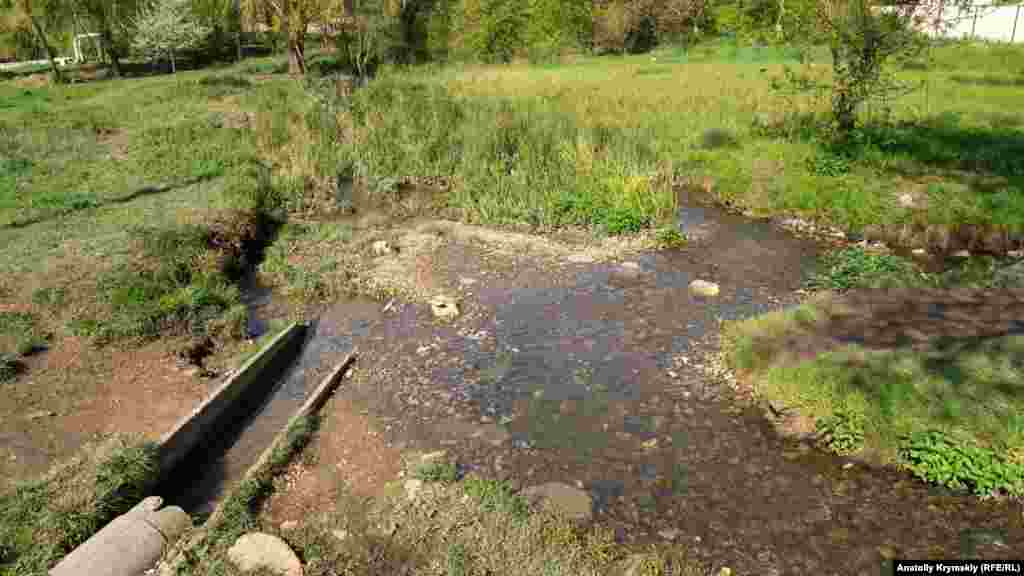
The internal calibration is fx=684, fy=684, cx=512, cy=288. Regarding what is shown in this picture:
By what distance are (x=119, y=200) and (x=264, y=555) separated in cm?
996

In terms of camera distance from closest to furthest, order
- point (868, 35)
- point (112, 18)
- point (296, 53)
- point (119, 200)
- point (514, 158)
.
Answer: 1. point (119, 200)
2. point (868, 35)
3. point (514, 158)
4. point (296, 53)
5. point (112, 18)

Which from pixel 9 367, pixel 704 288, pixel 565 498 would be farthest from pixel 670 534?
pixel 9 367

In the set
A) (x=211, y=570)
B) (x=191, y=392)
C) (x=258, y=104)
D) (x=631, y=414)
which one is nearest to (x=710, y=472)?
(x=631, y=414)

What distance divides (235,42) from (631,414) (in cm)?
3827

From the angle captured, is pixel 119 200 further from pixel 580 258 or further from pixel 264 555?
pixel 264 555

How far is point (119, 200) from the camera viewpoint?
1243 cm

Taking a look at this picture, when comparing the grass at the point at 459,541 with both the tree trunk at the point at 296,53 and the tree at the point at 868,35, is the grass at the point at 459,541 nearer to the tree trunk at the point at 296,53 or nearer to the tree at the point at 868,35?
the tree at the point at 868,35

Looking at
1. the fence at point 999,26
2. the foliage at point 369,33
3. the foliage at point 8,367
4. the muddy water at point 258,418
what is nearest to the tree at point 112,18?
the foliage at point 369,33

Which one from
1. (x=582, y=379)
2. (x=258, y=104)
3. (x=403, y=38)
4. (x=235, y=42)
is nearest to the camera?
(x=582, y=379)

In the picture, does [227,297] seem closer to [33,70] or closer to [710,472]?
[710,472]

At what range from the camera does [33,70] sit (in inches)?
1280

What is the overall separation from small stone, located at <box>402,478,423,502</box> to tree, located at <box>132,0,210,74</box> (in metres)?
29.6

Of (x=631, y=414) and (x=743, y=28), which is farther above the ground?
(x=743, y=28)

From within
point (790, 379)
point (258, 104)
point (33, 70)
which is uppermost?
point (33, 70)
